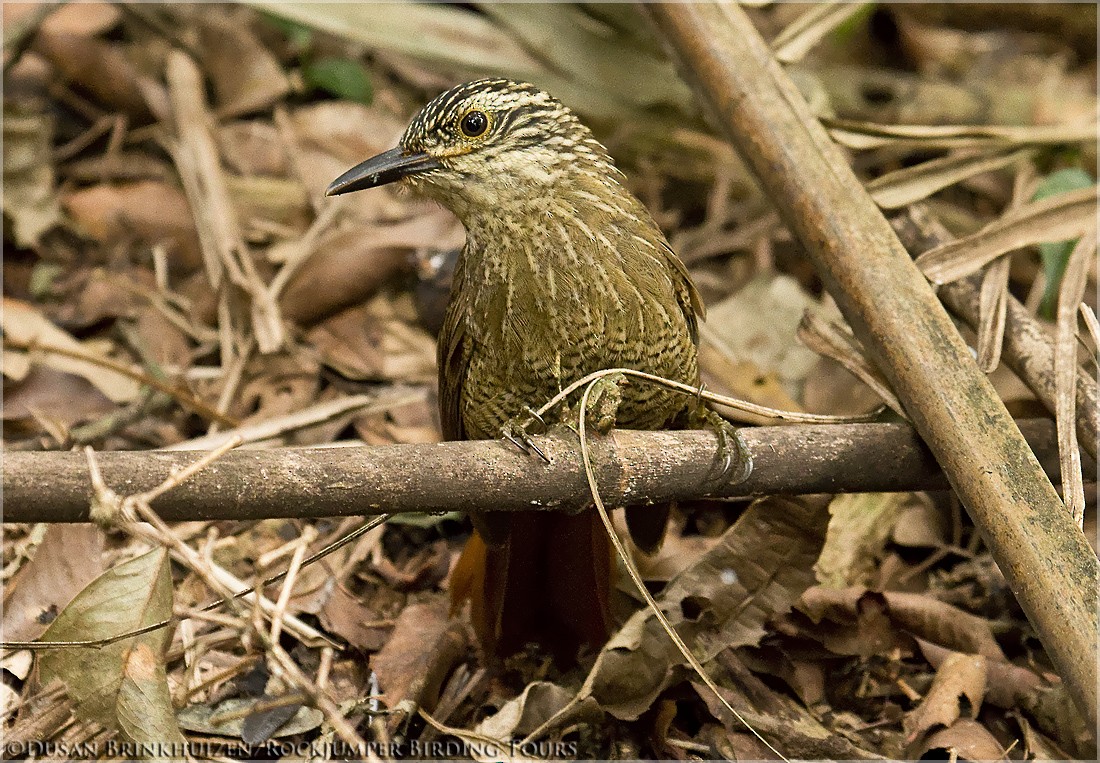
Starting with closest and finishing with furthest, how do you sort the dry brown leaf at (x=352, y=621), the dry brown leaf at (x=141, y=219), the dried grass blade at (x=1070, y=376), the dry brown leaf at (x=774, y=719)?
the dried grass blade at (x=1070, y=376) → the dry brown leaf at (x=774, y=719) → the dry brown leaf at (x=352, y=621) → the dry brown leaf at (x=141, y=219)

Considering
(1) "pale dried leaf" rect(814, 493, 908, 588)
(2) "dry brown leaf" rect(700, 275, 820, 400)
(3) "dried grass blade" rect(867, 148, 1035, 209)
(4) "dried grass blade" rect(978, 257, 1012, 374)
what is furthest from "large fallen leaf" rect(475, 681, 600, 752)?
(3) "dried grass blade" rect(867, 148, 1035, 209)

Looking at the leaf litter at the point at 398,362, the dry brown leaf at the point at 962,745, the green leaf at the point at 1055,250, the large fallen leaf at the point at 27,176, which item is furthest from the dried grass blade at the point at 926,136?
the large fallen leaf at the point at 27,176

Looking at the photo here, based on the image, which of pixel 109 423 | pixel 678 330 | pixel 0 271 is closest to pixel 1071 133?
pixel 678 330

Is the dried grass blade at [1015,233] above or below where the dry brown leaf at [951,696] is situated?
above

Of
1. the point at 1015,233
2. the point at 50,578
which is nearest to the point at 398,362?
the point at 50,578

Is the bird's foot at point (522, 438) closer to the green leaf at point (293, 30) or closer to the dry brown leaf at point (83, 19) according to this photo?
the green leaf at point (293, 30)

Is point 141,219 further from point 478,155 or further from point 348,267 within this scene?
point 478,155

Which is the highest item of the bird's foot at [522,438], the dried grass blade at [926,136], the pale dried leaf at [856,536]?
the dried grass blade at [926,136]
